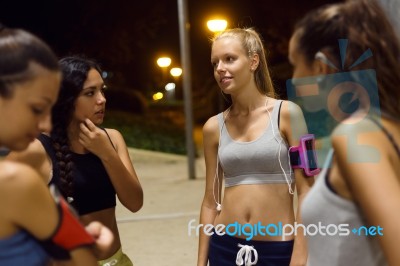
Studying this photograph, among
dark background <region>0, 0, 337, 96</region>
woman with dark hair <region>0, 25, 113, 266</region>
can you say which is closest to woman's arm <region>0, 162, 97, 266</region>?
woman with dark hair <region>0, 25, 113, 266</region>

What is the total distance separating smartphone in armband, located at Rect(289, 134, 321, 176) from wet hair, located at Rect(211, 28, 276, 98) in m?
0.43

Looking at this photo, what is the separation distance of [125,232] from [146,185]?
3.26 m

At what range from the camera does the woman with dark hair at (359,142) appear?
1174 mm

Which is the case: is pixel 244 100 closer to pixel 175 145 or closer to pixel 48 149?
pixel 48 149

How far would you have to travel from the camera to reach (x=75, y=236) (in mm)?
1207

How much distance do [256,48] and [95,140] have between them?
2.95ft

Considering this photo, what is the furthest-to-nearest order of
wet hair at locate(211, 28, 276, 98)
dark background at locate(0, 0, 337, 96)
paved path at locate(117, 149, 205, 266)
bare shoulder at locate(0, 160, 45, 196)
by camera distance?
dark background at locate(0, 0, 337, 96), paved path at locate(117, 149, 205, 266), wet hair at locate(211, 28, 276, 98), bare shoulder at locate(0, 160, 45, 196)

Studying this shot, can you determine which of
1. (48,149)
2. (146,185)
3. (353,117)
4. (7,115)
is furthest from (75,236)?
(146,185)

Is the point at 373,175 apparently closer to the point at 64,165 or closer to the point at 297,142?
the point at 297,142

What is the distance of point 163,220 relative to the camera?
22.0 ft

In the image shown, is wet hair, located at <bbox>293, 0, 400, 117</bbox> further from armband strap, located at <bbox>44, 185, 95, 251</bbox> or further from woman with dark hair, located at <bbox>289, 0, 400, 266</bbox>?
armband strap, located at <bbox>44, 185, 95, 251</bbox>

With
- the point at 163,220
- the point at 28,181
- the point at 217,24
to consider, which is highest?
the point at 217,24

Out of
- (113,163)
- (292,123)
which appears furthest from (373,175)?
(113,163)

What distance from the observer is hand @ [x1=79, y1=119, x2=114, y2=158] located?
224 cm
